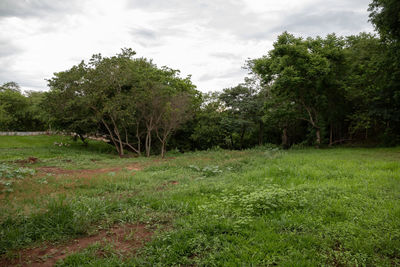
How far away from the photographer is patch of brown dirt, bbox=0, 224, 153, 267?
3.11 meters

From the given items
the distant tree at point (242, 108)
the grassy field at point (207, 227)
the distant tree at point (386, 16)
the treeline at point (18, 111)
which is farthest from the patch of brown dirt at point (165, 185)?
the treeline at point (18, 111)

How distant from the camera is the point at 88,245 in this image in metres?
3.45

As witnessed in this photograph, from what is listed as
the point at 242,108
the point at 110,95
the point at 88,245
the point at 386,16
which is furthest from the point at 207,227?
the point at 242,108

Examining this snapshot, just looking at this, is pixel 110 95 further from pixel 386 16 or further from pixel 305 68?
pixel 386 16

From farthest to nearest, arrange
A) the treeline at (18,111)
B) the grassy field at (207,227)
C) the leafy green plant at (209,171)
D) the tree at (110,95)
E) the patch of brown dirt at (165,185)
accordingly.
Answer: the treeline at (18,111), the tree at (110,95), the leafy green plant at (209,171), the patch of brown dirt at (165,185), the grassy field at (207,227)

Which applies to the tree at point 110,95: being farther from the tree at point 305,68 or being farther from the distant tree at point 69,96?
the tree at point 305,68

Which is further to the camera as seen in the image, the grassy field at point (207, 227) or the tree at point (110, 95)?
the tree at point (110, 95)

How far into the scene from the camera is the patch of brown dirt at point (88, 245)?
10.2 feet

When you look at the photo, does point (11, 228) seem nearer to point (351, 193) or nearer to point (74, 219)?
point (74, 219)

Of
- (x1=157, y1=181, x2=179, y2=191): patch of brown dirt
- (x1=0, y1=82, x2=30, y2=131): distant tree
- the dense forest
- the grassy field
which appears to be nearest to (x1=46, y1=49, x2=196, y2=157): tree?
the dense forest

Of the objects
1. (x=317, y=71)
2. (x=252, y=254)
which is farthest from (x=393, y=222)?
(x=317, y=71)

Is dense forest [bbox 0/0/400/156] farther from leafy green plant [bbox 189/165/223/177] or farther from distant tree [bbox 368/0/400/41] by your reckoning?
leafy green plant [bbox 189/165/223/177]

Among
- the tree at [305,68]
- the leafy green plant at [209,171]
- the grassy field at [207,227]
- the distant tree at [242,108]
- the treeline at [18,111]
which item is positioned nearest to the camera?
the grassy field at [207,227]

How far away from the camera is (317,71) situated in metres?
16.2
